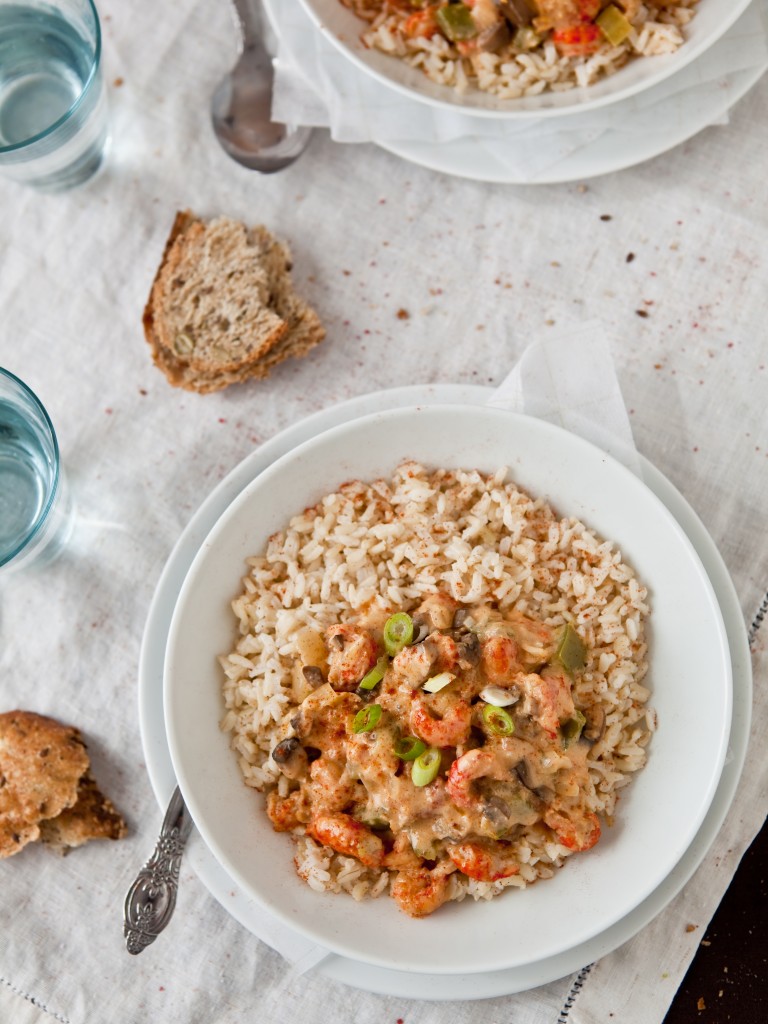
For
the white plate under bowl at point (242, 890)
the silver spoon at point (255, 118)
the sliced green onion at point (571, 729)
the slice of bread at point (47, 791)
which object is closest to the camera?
the sliced green onion at point (571, 729)

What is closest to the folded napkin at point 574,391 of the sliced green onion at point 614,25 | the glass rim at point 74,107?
the sliced green onion at point 614,25

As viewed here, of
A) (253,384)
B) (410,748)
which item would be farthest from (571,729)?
(253,384)

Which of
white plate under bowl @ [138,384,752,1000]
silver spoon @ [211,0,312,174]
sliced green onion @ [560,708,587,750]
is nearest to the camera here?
sliced green onion @ [560,708,587,750]

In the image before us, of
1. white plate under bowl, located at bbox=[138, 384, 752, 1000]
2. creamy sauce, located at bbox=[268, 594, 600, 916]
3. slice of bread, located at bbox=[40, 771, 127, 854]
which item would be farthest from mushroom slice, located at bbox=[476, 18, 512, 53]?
slice of bread, located at bbox=[40, 771, 127, 854]

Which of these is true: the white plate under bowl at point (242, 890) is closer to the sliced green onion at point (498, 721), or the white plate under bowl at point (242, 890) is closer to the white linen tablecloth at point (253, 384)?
the white linen tablecloth at point (253, 384)

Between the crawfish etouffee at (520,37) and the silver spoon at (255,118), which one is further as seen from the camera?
the silver spoon at (255,118)

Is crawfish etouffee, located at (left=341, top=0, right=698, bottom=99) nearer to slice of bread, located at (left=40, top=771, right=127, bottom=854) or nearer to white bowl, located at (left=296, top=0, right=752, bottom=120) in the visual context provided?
white bowl, located at (left=296, top=0, right=752, bottom=120)

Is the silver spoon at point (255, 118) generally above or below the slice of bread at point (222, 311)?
above
